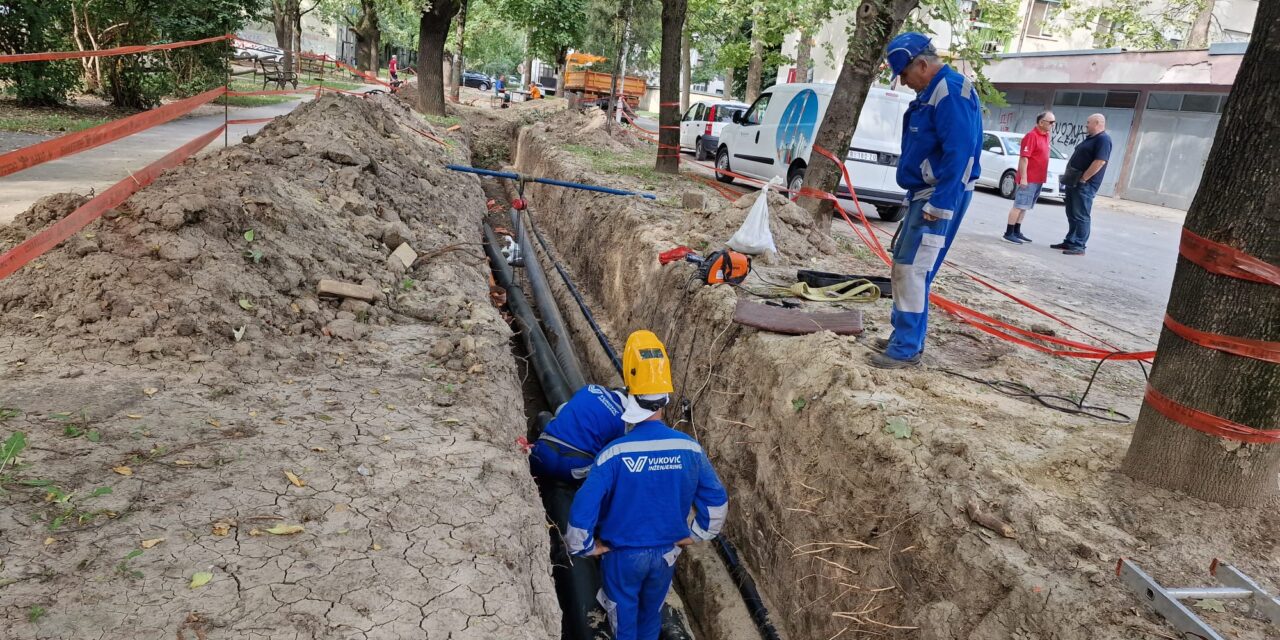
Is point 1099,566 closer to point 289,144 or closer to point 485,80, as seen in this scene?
point 289,144

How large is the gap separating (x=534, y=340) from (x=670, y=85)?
24.1 ft

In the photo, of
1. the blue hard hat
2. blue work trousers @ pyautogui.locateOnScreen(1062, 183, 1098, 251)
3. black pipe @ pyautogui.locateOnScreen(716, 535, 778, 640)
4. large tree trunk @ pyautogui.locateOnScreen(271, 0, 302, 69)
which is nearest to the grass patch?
black pipe @ pyautogui.locateOnScreen(716, 535, 778, 640)

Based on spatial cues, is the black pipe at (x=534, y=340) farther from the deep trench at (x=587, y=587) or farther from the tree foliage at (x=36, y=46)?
the tree foliage at (x=36, y=46)

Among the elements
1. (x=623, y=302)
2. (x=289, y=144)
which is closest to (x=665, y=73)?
(x=623, y=302)

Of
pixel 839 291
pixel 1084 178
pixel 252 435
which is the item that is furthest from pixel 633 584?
pixel 1084 178

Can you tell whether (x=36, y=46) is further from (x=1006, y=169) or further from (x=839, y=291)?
(x=1006, y=169)

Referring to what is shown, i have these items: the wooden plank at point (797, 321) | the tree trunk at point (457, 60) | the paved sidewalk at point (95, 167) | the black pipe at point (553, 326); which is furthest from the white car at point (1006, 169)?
the tree trunk at point (457, 60)

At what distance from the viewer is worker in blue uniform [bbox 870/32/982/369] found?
401 cm

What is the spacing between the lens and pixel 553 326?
7.39m

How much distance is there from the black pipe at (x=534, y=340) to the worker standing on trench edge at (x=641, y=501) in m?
2.02

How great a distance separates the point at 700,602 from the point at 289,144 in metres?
5.42

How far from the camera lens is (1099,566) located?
2.81 m

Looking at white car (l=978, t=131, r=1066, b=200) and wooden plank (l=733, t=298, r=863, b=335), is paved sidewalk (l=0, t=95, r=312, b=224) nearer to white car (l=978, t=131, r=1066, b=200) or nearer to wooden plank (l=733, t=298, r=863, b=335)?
wooden plank (l=733, t=298, r=863, b=335)

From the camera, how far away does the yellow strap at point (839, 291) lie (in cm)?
591
